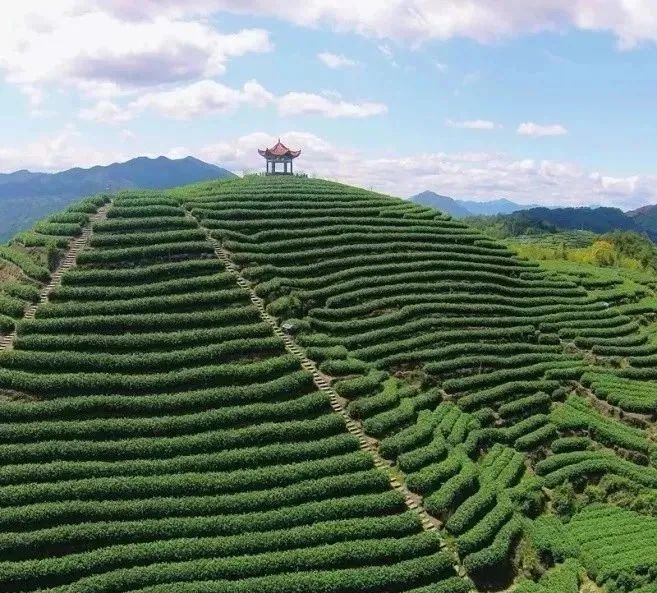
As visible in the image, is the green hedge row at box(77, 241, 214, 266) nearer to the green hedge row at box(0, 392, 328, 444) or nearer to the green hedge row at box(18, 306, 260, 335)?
the green hedge row at box(18, 306, 260, 335)

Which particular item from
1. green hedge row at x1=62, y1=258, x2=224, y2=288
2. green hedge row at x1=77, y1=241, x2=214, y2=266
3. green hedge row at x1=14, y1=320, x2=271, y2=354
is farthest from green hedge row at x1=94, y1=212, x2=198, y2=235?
green hedge row at x1=14, y1=320, x2=271, y2=354

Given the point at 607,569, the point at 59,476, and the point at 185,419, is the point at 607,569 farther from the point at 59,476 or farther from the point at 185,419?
the point at 59,476

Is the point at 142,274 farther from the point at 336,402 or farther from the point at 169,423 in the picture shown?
the point at 336,402

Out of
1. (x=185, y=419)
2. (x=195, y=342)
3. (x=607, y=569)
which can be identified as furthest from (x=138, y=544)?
(x=607, y=569)

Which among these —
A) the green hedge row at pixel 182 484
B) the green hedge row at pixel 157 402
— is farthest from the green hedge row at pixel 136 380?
the green hedge row at pixel 182 484

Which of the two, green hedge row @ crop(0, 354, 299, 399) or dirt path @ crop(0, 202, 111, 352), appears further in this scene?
dirt path @ crop(0, 202, 111, 352)

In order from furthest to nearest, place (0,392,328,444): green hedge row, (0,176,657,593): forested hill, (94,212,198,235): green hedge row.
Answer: (94,212,198,235): green hedge row, (0,392,328,444): green hedge row, (0,176,657,593): forested hill

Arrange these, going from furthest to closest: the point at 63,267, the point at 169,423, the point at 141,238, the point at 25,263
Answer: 1. the point at 141,238
2. the point at 63,267
3. the point at 25,263
4. the point at 169,423

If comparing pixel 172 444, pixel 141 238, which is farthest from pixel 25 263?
pixel 172 444

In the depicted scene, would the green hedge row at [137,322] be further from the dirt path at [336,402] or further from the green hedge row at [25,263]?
the green hedge row at [25,263]

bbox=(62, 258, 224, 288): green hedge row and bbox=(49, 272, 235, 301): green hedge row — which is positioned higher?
bbox=(62, 258, 224, 288): green hedge row
